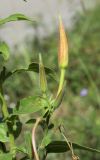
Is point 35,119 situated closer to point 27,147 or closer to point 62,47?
point 27,147

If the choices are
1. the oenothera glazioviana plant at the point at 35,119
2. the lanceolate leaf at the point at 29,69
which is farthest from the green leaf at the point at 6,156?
the lanceolate leaf at the point at 29,69

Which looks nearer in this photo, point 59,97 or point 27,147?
point 59,97

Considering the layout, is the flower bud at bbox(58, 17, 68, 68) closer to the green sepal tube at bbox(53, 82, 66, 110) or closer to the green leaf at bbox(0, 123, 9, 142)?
the green sepal tube at bbox(53, 82, 66, 110)

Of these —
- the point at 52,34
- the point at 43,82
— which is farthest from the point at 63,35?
the point at 52,34

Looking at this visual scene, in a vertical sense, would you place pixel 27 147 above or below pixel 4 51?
below

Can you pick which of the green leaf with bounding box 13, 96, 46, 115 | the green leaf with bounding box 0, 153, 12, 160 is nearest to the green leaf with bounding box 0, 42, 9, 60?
the green leaf with bounding box 13, 96, 46, 115

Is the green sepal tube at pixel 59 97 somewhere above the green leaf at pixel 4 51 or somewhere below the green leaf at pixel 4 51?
below

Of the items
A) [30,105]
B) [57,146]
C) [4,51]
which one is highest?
[4,51]

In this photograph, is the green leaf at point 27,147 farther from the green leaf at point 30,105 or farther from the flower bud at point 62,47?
the flower bud at point 62,47

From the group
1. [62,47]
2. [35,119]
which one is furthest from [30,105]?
[62,47]

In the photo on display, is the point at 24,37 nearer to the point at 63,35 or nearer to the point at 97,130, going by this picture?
the point at 97,130
